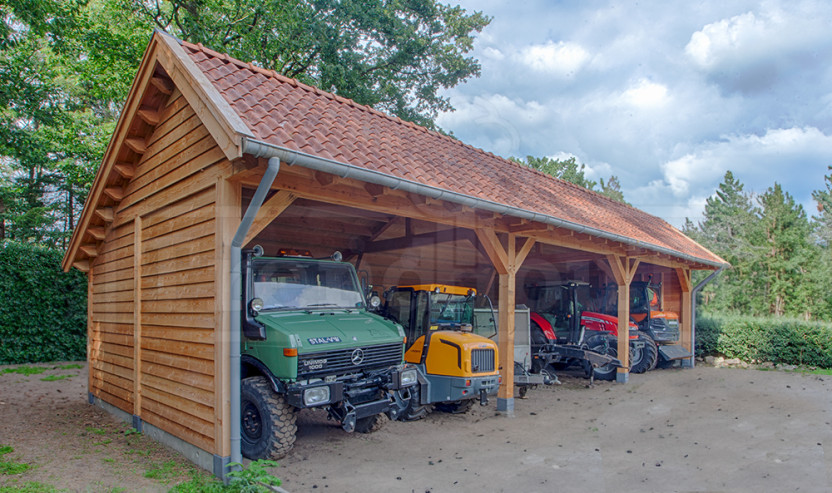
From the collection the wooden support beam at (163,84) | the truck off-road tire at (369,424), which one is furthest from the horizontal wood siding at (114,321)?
the truck off-road tire at (369,424)

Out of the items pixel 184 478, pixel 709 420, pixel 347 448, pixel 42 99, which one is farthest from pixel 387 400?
pixel 42 99

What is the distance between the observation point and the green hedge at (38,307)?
11.1 metres

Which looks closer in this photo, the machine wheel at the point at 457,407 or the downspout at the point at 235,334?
the downspout at the point at 235,334

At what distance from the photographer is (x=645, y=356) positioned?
41.3 feet

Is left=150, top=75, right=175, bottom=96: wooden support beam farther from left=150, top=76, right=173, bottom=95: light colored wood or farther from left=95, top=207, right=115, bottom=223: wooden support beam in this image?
left=95, top=207, right=115, bottom=223: wooden support beam

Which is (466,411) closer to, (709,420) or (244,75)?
(709,420)

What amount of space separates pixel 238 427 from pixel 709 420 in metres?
6.38

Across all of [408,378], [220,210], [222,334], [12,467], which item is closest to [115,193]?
[220,210]

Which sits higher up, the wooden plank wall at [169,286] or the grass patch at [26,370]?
the wooden plank wall at [169,286]

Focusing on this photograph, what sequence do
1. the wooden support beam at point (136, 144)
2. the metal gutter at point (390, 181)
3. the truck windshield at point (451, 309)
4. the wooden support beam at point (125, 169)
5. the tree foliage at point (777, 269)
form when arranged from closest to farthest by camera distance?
the metal gutter at point (390, 181)
the wooden support beam at point (136, 144)
the wooden support beam at point (125, 169)
the truck windshield at point (451, 309)
the tree foliage at point (777, 269)

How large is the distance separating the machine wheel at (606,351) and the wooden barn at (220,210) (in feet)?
9.60

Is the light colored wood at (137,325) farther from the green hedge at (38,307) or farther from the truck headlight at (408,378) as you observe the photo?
the green hedge at (38,307)

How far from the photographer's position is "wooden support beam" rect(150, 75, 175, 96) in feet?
18.9

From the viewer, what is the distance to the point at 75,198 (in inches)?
827
